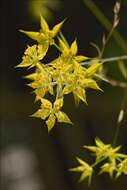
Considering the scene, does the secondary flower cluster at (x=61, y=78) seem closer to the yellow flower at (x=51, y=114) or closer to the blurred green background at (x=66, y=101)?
the yellow flower at (x=51, y=114)

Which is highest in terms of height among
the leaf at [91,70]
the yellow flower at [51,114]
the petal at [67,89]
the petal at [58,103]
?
the leaf at [91,70]

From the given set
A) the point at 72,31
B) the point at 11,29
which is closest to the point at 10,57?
the point at 11,29

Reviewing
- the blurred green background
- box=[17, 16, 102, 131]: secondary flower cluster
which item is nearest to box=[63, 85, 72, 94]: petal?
box=[17, 16, 102, 131]: secondary flower cluster

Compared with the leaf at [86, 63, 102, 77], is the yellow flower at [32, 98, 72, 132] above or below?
below

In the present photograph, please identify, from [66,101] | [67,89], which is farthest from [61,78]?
[66,101]

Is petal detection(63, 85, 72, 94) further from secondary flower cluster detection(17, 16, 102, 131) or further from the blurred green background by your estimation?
the blurred green background

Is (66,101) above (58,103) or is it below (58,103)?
above

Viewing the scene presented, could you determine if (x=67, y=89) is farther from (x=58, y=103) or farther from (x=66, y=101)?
(x=66, y=101)

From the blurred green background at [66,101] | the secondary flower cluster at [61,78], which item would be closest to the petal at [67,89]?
the secondary flower cluster at [61,78]

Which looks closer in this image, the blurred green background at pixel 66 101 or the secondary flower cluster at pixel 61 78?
the secondary flower cluster at pixel 61 78
